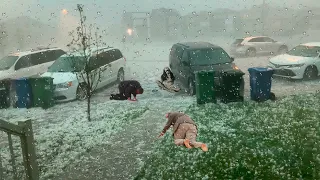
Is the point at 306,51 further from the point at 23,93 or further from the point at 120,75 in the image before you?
the point at 23,93

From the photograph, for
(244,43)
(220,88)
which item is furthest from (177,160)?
(244,43)

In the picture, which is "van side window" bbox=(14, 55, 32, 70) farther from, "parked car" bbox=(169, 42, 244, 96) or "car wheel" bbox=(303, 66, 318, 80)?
"car wheel" bbox=(303, 66, 318, 80)

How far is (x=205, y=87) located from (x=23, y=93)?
609 cm

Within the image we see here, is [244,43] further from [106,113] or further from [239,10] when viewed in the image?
[239,10]

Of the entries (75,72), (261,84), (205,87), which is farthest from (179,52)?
(75,72)

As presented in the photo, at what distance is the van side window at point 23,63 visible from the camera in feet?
41.9

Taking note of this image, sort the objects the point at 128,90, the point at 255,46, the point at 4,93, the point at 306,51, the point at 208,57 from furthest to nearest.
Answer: the point at 255,46, the point at 306,51, the point at 208,57, the point at 4,93, the point at 128,90

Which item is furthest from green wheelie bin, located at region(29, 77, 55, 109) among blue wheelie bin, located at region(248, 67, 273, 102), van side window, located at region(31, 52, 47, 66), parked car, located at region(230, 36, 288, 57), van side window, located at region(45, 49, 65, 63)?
parked car, located at region(230, 36, 288, 57)

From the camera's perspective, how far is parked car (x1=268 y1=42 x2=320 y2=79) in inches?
500

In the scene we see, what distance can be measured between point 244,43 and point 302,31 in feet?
101

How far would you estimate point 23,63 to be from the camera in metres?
13.0

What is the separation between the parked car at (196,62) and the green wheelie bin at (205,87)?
96 cm

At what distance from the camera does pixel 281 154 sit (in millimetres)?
6090

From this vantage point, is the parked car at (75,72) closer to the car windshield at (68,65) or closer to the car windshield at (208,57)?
the car windshield at (68,65)
